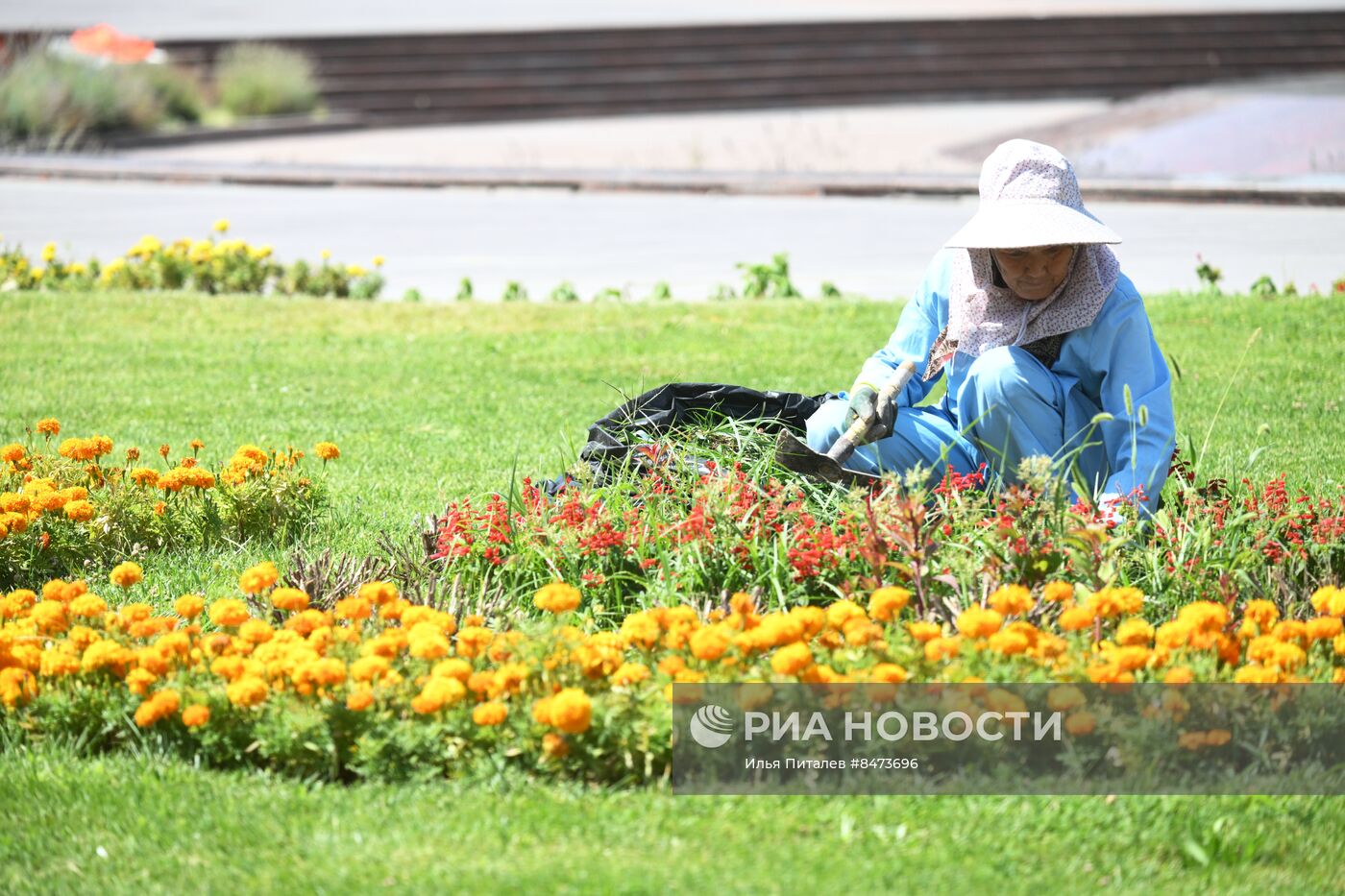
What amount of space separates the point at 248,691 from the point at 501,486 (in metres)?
2.44

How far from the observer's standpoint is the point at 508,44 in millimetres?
26438

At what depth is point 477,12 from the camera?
36719 millimetres

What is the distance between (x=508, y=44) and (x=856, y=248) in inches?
646

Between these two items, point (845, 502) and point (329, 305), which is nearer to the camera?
point (845, 502)

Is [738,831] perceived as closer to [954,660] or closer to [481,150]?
[954,660]

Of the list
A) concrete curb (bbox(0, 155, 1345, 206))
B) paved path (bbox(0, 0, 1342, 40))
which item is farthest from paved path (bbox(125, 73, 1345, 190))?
paved path (bbox(0, 0, 1342, 40))

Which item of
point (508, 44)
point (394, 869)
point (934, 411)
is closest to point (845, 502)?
point (934, 411)

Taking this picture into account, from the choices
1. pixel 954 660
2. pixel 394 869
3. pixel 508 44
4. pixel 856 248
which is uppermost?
pixel 508 44

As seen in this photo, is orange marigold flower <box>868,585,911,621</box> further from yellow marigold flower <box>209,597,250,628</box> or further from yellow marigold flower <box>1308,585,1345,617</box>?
yellow marigold flower <box>209,597,250,628</box>

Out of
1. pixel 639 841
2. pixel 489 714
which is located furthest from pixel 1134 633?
pixel 489 714

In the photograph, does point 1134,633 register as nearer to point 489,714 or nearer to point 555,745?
point 555,745

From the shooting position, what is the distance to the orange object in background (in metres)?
24.7

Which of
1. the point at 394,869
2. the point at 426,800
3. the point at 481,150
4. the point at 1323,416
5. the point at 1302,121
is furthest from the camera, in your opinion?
the point at 481,150

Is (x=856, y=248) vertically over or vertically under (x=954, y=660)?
over
